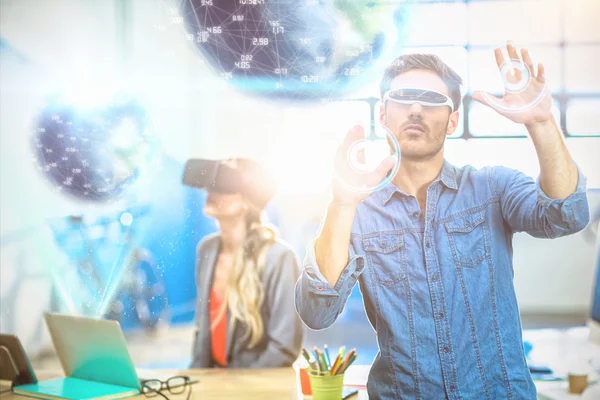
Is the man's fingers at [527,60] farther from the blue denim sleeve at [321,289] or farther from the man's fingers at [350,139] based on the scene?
the blue denim sleeve at [321,289]

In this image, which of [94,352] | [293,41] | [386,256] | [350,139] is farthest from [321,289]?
[293,41]

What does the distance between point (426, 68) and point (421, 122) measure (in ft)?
0.63

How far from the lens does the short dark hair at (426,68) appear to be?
2.27 metres

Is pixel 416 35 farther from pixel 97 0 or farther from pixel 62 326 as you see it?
pixel 62 326

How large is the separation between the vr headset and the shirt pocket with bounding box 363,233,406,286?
45 cm

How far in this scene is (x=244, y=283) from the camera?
238 centimetres

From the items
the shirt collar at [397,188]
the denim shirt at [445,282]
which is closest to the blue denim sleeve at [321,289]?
the denim shirt at [445,282]

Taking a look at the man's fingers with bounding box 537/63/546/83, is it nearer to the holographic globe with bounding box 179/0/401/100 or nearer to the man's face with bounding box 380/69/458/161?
the man's face with bounding box 380/69/458/161

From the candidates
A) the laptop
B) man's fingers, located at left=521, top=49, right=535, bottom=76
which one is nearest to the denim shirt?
man's fingers, located at left=521, top=49, right=535, bottom=76

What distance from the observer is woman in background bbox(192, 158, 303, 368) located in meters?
2.36

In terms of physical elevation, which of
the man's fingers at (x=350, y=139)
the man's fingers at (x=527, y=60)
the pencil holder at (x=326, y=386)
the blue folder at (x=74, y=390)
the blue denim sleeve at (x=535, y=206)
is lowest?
the blue folder at (x=74, y=390)

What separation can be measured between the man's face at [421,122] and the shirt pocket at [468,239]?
0.25m

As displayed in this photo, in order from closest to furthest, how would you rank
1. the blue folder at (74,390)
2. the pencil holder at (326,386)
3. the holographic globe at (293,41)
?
the pencil holder at (326,386) < the blue folder at (74,390) < the holographic globe at (293,41)

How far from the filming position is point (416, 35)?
232 cm
